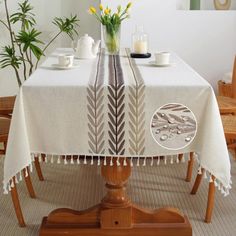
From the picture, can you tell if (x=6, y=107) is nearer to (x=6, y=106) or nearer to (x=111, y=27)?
(x=6, y=106)

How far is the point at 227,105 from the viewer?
A: 9.45 feet

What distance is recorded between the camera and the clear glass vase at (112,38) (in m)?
2.59

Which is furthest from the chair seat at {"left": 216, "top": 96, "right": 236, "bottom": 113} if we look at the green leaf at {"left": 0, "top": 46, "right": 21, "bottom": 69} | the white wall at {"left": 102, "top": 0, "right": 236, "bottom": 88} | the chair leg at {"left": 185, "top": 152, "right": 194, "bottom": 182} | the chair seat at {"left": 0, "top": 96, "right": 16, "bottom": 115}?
the green leaf at {"left": 0, "top": 46, "right": 21, "bottom": 69}

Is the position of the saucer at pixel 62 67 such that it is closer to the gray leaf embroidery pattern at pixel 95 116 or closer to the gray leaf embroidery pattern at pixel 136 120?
the gray leaf embroidery pattern at pixel 95 116

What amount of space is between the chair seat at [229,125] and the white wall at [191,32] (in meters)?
0.93

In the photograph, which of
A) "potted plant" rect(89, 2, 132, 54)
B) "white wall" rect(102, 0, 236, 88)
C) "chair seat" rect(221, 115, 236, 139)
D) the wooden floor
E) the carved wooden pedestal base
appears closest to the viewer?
the carved wooden pedestal base

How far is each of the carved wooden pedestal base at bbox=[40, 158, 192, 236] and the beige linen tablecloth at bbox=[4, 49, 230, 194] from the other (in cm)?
24

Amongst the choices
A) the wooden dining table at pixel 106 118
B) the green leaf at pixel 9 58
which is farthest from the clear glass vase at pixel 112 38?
the green leaf at pixel 9 58

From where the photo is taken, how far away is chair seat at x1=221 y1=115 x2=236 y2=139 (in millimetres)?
2455

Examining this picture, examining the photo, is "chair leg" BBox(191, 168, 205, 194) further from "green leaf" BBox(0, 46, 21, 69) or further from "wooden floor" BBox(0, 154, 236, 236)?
"green leaf" BBox(0, 46, 21, 69)

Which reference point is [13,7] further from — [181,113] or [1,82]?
[181,113]

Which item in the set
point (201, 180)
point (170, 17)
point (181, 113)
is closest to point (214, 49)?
point (170, 17)

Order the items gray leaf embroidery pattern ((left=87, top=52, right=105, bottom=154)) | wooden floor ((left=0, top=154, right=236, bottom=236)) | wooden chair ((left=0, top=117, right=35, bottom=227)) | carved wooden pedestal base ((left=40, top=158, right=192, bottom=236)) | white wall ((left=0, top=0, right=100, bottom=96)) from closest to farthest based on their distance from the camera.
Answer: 1. gray leaf embroidery pattern ((left=87, top=52, right=105, bottom=154))
2. carved wooden pedestal base ((left=40, top=158, right=192, bottom=236))
3. wooden chair ((left=0, top=117, right=35, bottom=227))
4. wooden floor ((left=0, top=154, right=236, bottom=236))
5. white wall ((left=0, top=0, right=100, bottom=96))

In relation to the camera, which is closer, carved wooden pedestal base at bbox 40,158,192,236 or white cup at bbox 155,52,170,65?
carved wooden pedestal base at bbox 40,158,192,236
